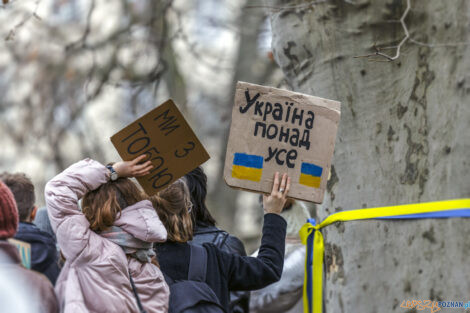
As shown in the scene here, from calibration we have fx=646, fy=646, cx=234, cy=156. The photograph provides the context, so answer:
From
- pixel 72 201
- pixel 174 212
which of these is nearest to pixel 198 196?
pixel 174 212

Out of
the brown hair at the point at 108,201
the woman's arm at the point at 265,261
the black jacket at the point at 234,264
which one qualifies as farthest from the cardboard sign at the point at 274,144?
the brown hair at the point at 108,201

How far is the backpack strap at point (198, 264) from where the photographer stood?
3.07 m

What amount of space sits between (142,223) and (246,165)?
1.90ft

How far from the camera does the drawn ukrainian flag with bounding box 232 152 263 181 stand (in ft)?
10.2

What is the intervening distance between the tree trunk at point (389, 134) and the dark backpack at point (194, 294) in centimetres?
80

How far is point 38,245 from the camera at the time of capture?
4.10m

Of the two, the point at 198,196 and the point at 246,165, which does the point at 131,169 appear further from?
the point at 198,196

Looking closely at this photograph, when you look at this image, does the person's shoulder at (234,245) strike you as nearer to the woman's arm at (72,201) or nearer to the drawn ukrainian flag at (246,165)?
the drawn ukrainian flag at (246,165)

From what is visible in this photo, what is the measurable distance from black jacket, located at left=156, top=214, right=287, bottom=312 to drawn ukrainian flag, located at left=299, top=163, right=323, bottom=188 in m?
0.25

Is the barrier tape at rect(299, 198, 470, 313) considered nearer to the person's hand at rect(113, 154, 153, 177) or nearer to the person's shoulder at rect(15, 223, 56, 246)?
the person's hand at rect(113, 154, 153, 177)

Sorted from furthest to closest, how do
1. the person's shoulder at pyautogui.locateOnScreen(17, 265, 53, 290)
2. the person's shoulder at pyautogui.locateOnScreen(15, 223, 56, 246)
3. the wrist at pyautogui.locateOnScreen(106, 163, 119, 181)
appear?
1. the person's shoulder at pyautogui.locateOnScreen(15, 223, 56, 246)
2. the wrist at pyautogui.locateOnScreen(106, 163, 119, 181)
3. the person's shoulder at pyautogui.locateOnScreen(17, 265, 53, 290)

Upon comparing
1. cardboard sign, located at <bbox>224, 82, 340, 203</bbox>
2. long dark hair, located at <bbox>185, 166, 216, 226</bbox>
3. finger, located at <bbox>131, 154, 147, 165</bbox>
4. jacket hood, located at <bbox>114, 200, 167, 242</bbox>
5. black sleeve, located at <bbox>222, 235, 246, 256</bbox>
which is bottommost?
black sleeve, located at <bbox>222, 235, 246, 256</bbox>

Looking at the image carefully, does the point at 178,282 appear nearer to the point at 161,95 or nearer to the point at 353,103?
the point at 353,103

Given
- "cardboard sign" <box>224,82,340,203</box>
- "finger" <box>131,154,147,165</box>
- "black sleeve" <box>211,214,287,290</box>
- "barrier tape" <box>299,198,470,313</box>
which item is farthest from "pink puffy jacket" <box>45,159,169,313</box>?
"barrier tape" <box>299,198,470,313</box>
